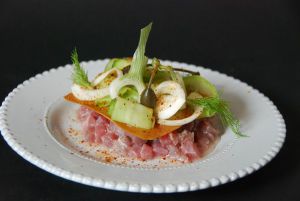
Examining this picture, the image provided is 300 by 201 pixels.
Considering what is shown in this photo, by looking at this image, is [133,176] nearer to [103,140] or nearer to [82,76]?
[103,140]

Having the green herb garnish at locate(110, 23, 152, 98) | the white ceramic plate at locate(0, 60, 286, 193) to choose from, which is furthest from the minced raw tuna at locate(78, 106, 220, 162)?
the green herb garnish at locate(110, 23, 152, 98)

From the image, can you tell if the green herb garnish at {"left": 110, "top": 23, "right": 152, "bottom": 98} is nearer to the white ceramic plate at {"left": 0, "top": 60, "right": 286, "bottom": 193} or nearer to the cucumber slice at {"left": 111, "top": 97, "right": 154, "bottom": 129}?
the cucumber slice at {"left": 111, "top": 97, "right": 154, "bottom": 129}

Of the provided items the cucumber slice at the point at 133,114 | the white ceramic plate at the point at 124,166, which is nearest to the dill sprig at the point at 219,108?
the white ceramic plate at the point at 124,166

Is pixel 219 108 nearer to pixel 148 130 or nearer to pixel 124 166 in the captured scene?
pixel 148 130

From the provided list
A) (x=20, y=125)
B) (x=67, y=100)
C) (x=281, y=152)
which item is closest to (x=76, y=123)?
(x=67, y=100)

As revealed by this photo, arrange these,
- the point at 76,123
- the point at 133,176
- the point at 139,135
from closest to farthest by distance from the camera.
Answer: the point at 133,176, the point at 139,135, the point at 76,123

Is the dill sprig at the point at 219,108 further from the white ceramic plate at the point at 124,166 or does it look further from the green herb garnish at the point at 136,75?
the green herb garnish at the point at 136,75
